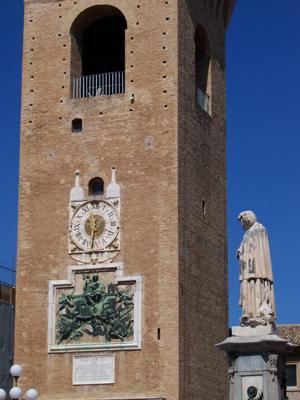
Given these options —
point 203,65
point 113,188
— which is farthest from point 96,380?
point 203,65

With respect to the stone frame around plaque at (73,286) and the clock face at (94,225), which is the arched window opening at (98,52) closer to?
the clock face at (94,225)

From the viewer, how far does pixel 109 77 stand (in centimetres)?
2797

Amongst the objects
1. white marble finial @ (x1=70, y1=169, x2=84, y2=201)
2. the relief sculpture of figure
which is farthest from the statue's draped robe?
white marble finial @ (x1=70, y1=169, x2=84, y2=201)

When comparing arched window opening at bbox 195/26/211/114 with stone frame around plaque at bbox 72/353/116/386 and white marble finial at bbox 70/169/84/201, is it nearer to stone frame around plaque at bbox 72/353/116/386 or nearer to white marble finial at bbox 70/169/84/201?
white marble finial at bbox 70/169/84/201

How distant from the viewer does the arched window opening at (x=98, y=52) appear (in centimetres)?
2797

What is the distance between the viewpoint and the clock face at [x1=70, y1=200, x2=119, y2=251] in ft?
86.3

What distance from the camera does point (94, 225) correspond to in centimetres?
2642

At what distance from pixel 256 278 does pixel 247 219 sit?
1.03 meters

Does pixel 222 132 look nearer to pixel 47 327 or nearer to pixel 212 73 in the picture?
pixel 212 73

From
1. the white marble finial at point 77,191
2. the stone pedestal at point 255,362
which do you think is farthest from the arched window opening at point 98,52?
the stone pedestal at point 255,362

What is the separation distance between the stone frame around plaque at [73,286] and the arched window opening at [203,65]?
5.85 m

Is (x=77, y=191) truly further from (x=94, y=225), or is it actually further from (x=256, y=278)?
(x=256, y=278)

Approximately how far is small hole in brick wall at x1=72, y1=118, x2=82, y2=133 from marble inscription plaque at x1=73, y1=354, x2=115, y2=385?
19.0 feet

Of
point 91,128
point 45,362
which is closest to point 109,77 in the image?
point 91,128
